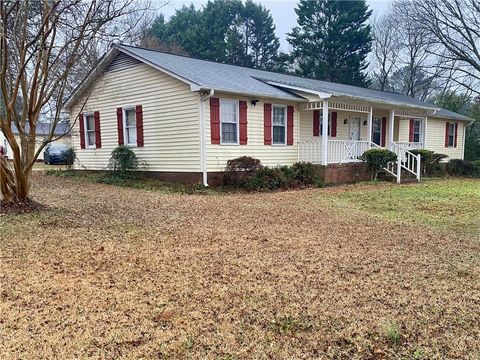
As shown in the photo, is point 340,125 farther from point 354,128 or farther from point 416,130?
point 416,130

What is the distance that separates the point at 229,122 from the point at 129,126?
4021 millimetres

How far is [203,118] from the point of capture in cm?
1145

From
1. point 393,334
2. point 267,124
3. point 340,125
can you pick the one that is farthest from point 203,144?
point 393,334

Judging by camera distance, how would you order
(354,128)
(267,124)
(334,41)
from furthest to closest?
(334,41) → (354,128) → (267,124)

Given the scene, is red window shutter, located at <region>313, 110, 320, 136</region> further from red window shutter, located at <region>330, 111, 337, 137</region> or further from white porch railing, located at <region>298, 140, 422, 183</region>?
white porch railing, located at <region>298, 140, 422, 183</region>

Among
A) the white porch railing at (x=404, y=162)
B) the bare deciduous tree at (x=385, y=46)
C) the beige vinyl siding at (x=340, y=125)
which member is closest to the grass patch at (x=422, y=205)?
the white porch railing at (x=404, y=162)

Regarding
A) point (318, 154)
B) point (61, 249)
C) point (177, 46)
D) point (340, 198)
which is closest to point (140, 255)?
point (61, 249)

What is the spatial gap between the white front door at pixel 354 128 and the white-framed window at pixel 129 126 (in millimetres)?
9313

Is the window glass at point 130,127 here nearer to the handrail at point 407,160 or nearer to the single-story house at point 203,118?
the single-story house at point 203,118

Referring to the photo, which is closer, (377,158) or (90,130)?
(377,158)

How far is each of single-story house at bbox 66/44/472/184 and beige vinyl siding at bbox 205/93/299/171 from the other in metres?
0.03

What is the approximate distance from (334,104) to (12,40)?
10.4m

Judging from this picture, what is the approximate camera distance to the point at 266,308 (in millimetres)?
3326

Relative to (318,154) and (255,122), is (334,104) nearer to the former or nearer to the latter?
(318,154)
